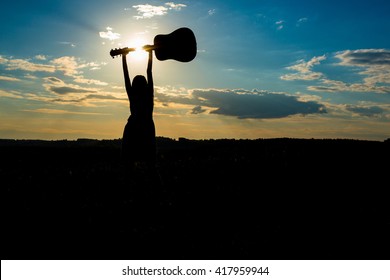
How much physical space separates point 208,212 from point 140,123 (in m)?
7.51

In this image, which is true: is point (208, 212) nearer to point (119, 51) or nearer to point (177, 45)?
point (177, 45)

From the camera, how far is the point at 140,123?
51.0 ft

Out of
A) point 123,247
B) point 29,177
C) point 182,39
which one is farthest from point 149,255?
point 182,39

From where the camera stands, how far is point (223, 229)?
25.7 feet

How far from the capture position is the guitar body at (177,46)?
14258mm

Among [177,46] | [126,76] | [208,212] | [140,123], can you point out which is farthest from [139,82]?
[208,212]

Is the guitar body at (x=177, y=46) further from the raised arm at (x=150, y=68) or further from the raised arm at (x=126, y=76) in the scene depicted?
the raised arm at (x=126, y=76)

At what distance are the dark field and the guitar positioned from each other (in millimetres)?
3990

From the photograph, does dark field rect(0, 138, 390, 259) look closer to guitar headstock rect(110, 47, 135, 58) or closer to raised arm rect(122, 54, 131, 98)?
raised arm rect(122, 54, 131, 98)

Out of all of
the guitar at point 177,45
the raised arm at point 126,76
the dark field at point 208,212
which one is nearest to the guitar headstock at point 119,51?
the raised arm at point 126,76

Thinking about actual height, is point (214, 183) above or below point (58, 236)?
above

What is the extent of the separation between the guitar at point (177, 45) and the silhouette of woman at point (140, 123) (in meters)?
1.30
